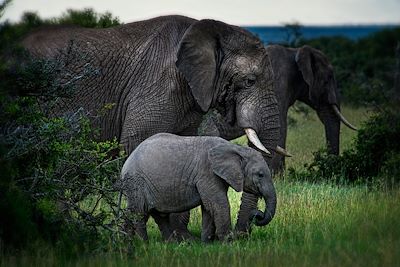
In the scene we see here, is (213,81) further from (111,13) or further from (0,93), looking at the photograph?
(111,13)

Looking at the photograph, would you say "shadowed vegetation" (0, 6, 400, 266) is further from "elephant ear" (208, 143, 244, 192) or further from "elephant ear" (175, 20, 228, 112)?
"elephant ear" (175, 20, 228, 112)

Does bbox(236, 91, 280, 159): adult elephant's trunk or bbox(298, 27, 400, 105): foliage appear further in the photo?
bbox(298, 27, 400, 105): foliage

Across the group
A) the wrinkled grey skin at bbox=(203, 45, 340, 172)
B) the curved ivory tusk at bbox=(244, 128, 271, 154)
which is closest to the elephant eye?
the curved ivory tusk at bbox=(244, 128, 271, 154)

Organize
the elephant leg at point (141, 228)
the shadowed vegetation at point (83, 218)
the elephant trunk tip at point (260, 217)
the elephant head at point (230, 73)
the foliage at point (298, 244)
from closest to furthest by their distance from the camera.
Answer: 1. the foliage at point (298, 244)
2. the shadowed vegetation at point (83, 218)
3. the elephant trunk tip at point (260, 217)
4. the elephant leg at point (141, 228)
5. the elephant head at point (230, 73)

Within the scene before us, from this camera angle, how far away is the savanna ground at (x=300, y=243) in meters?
7.31

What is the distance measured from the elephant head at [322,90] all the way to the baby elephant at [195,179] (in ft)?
22.3

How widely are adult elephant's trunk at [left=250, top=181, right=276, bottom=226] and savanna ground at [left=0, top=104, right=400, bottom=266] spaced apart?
175mm

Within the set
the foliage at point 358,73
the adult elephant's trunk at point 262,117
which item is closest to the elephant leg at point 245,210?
the adult elephant's trunk at point 262,117

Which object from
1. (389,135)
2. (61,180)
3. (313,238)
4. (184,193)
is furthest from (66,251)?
(389,135)

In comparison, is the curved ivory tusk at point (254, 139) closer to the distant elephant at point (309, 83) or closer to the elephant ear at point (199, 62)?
the elephant ear at point (199, 62)

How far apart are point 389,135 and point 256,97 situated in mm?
3274

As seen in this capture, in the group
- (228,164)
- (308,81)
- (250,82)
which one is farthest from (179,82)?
(308,81)

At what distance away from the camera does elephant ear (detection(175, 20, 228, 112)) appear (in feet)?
33.1

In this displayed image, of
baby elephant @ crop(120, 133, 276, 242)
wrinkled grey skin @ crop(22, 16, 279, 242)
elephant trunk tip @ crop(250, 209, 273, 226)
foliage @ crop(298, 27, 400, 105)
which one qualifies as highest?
wrinkled grey skin @ crop(22, 16, 279, 242)
